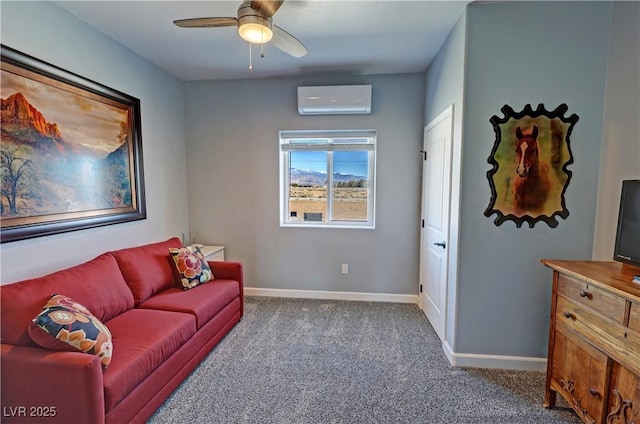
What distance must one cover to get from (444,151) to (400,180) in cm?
90

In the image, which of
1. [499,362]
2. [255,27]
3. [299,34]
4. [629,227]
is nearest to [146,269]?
[255,27]

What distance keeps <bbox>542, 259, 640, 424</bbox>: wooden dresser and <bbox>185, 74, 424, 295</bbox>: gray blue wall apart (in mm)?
1787

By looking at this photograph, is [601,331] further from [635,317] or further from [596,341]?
[635,317]

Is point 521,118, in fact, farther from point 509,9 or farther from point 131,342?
point 131,342

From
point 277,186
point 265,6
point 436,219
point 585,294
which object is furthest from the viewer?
point 277,186

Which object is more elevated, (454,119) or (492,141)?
(454,119)

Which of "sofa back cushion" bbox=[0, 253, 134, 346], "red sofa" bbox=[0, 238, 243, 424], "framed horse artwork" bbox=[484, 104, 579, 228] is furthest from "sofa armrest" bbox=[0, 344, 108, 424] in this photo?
"framed horse artwork" bbox=[484, 104, 579, 228]

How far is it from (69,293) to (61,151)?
1.04 m

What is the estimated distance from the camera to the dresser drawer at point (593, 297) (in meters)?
1.44

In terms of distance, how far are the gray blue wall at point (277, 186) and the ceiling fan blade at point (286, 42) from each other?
1332 mm

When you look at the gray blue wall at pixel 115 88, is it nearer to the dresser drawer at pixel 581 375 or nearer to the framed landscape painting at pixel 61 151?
the framed landscape painting at pixel 61 151

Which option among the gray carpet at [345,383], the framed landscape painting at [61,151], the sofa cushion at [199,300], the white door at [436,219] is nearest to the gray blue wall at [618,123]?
the white door at [436,219]

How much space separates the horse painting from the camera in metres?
2.21

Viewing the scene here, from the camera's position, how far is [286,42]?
2.15 metres
